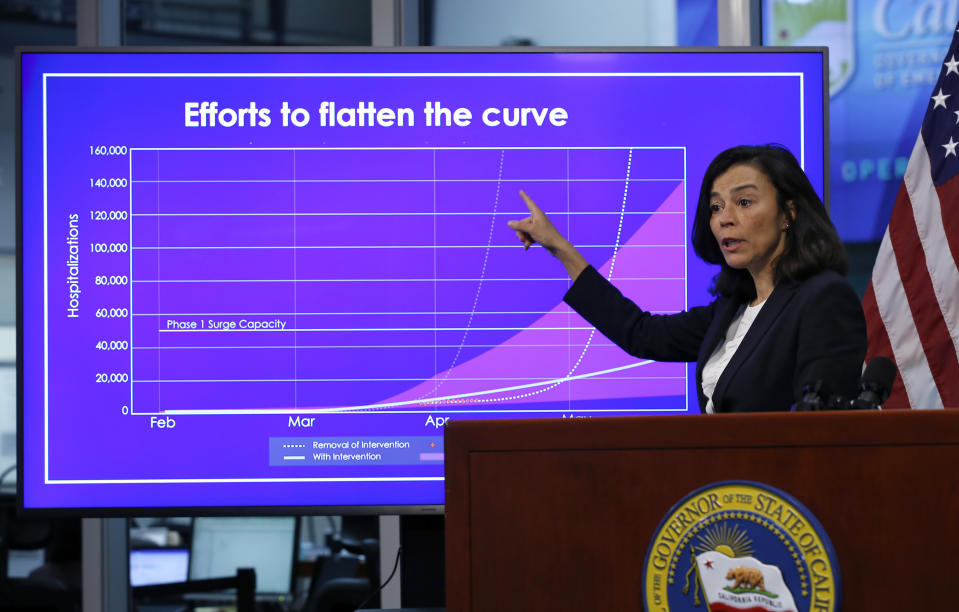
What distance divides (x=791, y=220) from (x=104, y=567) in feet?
8.58

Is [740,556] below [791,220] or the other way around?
below

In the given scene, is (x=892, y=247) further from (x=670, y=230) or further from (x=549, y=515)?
(x=549, y=515)

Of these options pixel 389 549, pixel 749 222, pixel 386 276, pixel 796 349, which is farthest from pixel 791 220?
pixel 389 549

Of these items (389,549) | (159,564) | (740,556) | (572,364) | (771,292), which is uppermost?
(771,292)

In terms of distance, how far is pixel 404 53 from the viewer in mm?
Answer: 2484

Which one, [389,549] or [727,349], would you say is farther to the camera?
[389,549]

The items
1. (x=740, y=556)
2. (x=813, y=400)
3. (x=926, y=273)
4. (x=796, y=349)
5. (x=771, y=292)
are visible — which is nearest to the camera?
(x=740, y=556)

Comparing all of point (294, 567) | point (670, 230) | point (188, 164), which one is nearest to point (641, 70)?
point (670, 230)

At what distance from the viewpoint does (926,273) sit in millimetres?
2637

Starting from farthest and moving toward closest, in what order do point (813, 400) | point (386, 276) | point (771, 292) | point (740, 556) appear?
point (386, 276) < point (771, 292) < point (813, 400) < point (740, 556)

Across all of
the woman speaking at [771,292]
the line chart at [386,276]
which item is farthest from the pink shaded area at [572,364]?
the woman speaking at [771,292]

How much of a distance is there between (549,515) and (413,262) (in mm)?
1523

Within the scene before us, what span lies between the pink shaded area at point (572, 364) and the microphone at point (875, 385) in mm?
1255

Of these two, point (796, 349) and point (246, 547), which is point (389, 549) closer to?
point (246, 547)
